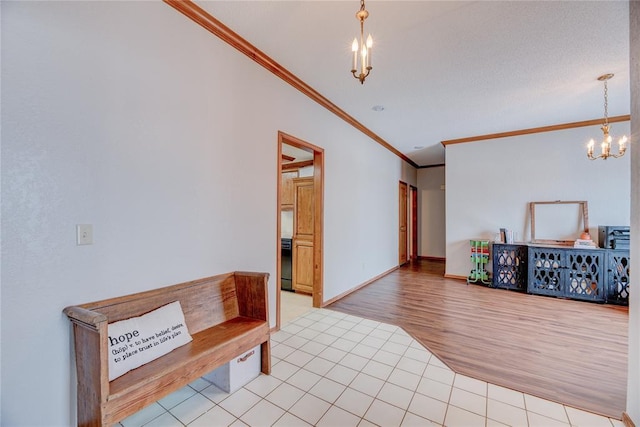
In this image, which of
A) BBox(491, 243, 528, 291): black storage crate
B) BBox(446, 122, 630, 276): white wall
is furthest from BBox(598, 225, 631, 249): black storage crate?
BBox(491, 243, 528, 291): black storage crate

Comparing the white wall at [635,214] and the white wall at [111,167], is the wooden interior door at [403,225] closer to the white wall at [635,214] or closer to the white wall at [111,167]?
the white wall at [111,167]

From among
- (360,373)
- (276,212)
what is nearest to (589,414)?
(360,373)

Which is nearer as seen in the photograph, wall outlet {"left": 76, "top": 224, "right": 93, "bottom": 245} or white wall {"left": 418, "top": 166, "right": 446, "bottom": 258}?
wall outlet {"left": 76, "top": 224, "right": 93, "bottom": 245}

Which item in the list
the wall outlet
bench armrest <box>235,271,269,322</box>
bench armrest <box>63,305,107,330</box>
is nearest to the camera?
bench armrest <box>63,305,107,330</box>

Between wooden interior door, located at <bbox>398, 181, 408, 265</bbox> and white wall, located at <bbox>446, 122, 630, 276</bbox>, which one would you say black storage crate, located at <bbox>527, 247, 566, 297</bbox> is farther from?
wooden interior door, located at <bbox>398, 181, 408, 265</bbox>

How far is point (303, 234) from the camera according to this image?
439 cm

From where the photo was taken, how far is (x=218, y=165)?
7.47 ft

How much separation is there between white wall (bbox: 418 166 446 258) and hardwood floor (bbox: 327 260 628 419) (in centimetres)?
298

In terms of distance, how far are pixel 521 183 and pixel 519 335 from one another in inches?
125

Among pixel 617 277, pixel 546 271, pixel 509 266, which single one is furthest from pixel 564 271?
pixel 509 266

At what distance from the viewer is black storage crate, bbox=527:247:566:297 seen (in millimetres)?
4195

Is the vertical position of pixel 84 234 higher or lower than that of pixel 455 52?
lower

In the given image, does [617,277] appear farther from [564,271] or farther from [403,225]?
[403,225]

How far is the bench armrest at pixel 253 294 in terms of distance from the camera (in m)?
2.18
